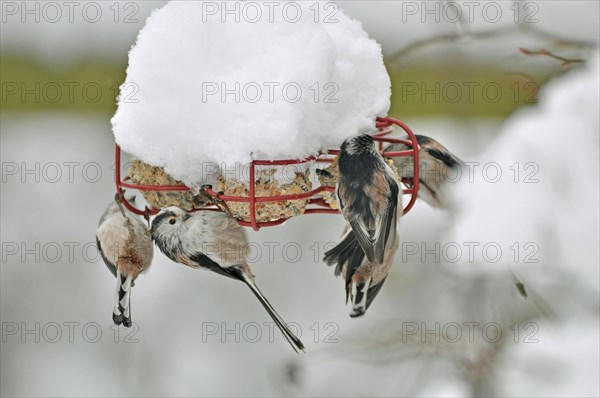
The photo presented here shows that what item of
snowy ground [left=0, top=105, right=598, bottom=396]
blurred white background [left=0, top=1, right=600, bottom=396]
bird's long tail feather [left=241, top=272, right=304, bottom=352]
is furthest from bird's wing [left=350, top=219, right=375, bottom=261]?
snowy ground [left=0, top=105, right=598, bottom=396]

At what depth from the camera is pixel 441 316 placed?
3156 mm

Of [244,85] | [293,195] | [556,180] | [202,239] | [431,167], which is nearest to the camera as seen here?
[556,180]

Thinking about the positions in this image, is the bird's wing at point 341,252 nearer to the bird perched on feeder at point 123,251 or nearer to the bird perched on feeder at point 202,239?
the bird perched on feeder at point 202,239

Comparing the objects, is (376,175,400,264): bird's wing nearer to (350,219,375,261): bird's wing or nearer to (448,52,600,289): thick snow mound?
(350,219,375,261): bird's wing

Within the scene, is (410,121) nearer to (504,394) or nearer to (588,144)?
(504,394)

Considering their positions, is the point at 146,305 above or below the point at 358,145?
below

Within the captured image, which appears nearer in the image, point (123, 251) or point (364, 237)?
point (364, 237)

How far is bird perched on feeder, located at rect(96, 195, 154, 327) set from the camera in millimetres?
2027

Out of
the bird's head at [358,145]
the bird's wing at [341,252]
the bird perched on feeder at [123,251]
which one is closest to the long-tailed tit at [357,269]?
the bird's wing at [341,252]

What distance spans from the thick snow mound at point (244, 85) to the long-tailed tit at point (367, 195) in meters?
0.09

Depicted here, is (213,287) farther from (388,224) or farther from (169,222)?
(388,224)

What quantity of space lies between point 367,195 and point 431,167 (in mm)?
624

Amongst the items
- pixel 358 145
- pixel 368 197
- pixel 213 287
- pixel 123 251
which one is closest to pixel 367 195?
pixel 368 197

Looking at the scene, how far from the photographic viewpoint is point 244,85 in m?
1.70
